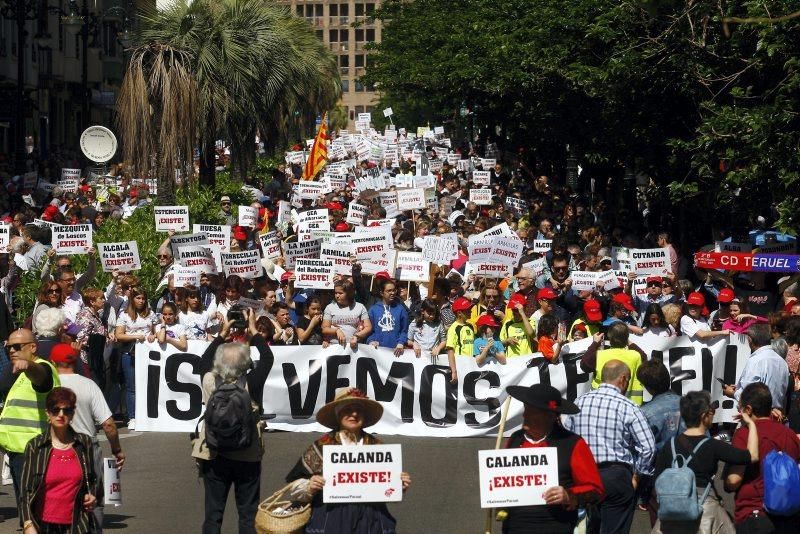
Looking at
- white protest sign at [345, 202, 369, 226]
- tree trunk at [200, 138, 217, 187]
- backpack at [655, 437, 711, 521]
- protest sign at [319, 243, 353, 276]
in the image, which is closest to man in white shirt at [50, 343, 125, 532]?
backpack at [655, 437, 711, 521]

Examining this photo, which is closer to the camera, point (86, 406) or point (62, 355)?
point (86, 406)

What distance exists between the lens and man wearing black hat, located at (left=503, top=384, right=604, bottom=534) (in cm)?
780

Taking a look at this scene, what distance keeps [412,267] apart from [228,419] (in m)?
9.62

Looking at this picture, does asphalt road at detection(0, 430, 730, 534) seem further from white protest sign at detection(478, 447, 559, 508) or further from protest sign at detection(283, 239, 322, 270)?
protest sign at detection(283, 239, 322, 270)

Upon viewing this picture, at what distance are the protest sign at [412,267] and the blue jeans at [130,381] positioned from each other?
394 cm

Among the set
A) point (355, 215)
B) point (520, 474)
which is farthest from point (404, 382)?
point (355, 215)

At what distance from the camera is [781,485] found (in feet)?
28.0

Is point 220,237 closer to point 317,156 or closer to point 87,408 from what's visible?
point 87,408

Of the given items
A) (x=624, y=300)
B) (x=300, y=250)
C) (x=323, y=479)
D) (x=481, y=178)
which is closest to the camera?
(x=323, y=479)

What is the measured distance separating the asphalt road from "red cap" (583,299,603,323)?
4.87 feet

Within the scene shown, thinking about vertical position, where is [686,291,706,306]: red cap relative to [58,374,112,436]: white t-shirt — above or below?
above

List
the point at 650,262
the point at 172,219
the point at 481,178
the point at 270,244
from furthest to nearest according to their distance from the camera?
the point at 481,178, the point at 172,219, the point at 270,244, the point at 650,262

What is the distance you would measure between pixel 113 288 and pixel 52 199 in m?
14.8

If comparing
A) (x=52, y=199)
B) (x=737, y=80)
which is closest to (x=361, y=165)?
(x=52, y=199)
